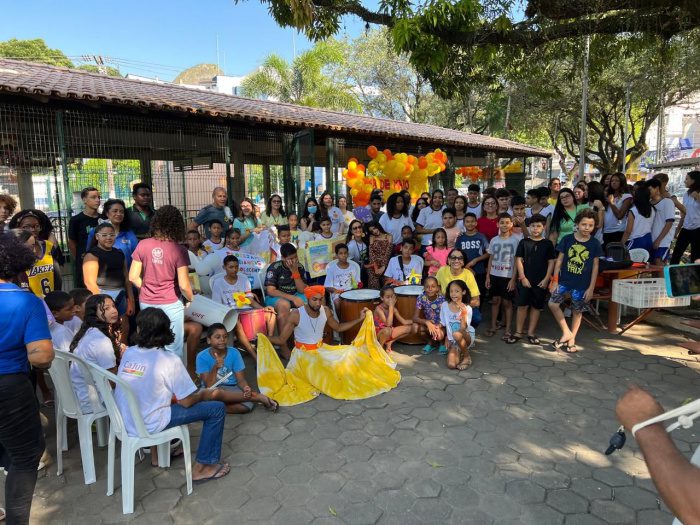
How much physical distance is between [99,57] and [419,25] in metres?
37.2

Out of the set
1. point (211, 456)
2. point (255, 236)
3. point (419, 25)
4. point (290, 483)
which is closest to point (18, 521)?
point (211, 456)

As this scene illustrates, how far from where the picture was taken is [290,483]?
3.08 metres

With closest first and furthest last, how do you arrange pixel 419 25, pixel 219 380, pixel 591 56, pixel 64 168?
pixel 219 380
pixel 419 25
pixel 64 168
pixel 591 56

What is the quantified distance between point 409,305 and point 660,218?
3984mm

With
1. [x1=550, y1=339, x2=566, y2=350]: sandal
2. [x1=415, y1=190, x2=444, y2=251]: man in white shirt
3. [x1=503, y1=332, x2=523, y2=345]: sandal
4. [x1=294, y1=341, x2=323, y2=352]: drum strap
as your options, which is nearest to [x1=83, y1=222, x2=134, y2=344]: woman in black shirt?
[x1=294, y1=341, x2=323, y2=352]: drum strap

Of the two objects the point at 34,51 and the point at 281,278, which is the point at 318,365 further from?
the point at 34,51

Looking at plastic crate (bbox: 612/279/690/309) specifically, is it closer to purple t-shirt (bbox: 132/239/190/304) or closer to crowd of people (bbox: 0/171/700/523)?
crowd of people (bbox: 0/171/700/523)

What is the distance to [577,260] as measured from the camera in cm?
546

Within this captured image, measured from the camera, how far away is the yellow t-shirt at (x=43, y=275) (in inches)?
164

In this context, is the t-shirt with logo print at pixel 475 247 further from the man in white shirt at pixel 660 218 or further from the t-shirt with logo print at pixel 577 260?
the man in white shirt at pixel 660 218

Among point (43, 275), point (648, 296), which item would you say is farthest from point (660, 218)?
point (43, 275)

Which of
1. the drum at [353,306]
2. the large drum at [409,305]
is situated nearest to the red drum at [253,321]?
the drum at [353,306]

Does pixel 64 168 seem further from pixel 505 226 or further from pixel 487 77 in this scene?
pixel 487 77

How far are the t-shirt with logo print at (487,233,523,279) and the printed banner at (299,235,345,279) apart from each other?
2211 mm
